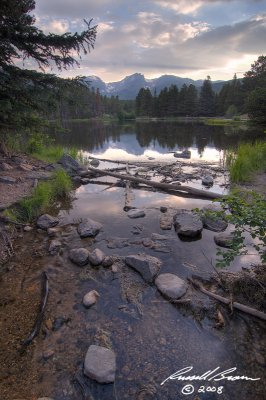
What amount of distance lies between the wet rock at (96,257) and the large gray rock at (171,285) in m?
1.58

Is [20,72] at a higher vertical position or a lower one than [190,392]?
higher

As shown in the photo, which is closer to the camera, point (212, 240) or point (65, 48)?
point (212, 240)

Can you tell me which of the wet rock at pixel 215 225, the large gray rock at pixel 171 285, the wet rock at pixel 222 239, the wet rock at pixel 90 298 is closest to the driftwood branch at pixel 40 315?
the wet rock at pixel 90 298

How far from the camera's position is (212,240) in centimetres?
771

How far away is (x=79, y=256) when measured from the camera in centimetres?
643

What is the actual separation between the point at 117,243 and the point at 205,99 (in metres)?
96.0

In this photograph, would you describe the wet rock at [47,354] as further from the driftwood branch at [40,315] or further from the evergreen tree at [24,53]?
the evergreen tree at [24,53]

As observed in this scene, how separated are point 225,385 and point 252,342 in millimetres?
946

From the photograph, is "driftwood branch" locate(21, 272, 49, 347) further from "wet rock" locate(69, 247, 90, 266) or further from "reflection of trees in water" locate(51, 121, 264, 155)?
"reflection of trees in water" locate(51, 121, 264, 155)

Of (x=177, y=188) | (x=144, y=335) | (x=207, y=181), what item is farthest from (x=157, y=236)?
(x=207, y=181)

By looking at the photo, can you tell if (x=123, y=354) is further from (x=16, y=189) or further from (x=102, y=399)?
(x=16, y=189)

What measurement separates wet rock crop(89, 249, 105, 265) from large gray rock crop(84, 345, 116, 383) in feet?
8.20

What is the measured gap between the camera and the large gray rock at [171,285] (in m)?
5.29

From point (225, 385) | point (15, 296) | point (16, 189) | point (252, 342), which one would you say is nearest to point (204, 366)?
point (225, 385)
